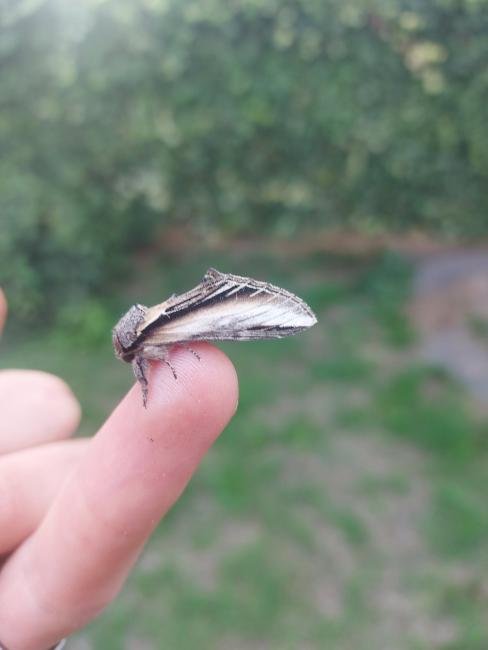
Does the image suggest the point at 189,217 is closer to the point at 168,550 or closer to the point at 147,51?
the point at 147,51

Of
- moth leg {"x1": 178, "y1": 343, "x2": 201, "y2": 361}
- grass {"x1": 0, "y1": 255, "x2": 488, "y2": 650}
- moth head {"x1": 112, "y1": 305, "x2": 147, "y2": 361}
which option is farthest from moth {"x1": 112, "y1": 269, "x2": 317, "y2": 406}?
grass {"x1": 0, "y1": 255, "x2": 488, "y2": 650}

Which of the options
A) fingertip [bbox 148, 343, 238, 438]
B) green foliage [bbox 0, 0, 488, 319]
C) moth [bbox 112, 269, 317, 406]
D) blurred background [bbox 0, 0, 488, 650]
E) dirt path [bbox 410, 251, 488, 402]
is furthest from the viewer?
green foliage [bbox 0, 0, 488, 319]

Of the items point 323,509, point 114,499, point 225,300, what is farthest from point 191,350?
point 323,509

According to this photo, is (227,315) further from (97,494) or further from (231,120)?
(231,120)

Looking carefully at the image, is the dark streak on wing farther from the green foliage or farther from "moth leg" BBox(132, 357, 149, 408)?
the green foliage

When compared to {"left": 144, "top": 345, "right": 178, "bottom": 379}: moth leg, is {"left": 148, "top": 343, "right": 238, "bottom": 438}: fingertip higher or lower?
lower

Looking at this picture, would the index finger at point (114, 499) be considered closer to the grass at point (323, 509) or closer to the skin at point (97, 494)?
the skin at point (97, 494)

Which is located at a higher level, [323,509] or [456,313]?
[456,313]
